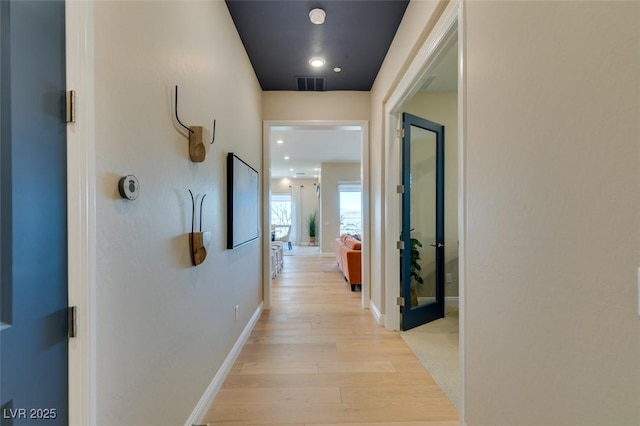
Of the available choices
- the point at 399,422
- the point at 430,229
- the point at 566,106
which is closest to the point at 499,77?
the point at 566,106

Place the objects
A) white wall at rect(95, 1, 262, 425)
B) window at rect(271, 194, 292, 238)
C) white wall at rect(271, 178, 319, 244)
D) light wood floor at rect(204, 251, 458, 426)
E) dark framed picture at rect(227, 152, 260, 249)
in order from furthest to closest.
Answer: window at rect(271, 194, 292, 238) < white wall at rect(271, 178, 319, 244) < dark framed picture at rect(227, 152, 260, 249) < light wood floor at rect(204, 251, 458, 426) < white wall at rect(95, 1, 262, 425)

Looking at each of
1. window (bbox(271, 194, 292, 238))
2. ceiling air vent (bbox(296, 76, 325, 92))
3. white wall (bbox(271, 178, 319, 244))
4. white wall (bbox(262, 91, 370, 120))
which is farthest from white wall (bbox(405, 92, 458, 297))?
window (bbox(271, 194, 292, 238))

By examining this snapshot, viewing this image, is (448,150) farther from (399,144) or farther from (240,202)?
(240,202)

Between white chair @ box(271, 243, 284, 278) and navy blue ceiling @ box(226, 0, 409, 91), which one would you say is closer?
navy blue ceiling @ box(226, 0, 409, 91)

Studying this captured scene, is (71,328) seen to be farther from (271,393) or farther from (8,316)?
(271,393)

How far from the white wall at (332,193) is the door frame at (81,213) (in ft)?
25.6

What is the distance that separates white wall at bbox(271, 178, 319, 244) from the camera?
37.1ft

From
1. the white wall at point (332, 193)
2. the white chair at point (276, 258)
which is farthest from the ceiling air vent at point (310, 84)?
the white wall at point (332, 193)

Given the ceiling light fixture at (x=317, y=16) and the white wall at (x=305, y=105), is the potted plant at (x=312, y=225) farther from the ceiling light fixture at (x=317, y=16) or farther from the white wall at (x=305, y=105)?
the ceiling light fixture at (x=317, y=16)

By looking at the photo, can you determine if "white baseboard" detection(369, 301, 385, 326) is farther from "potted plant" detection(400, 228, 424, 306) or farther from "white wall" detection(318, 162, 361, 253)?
"white wall" detection(318, 162, 361, 253)

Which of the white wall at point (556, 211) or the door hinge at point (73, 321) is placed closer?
the white wall at point (556, 211)

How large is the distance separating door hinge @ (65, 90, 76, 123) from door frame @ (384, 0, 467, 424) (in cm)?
156

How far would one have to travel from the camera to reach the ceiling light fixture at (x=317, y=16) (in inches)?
88.0

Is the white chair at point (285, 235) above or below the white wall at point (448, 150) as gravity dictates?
below
